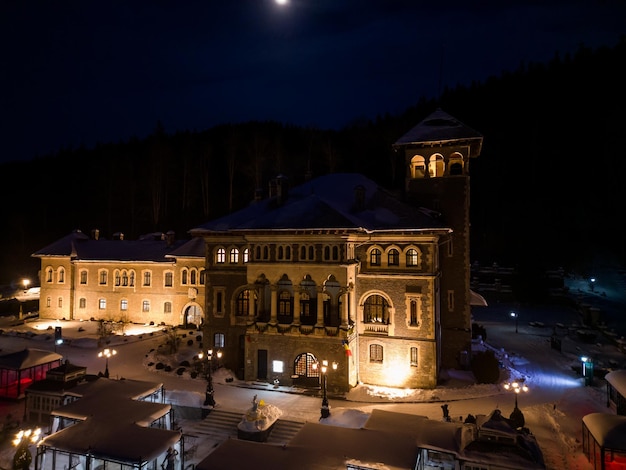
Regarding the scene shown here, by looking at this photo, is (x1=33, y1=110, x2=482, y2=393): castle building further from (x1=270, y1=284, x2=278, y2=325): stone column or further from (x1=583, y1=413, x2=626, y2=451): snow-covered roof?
(x1=583, y1=413, x2=626, y2=451): snow-covered roof

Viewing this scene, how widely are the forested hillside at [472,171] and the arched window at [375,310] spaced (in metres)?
32.5

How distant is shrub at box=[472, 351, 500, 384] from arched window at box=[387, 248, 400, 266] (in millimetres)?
9479

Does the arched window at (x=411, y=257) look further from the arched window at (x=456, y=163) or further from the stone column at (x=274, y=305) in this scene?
the stone column at (x=274, y=305)

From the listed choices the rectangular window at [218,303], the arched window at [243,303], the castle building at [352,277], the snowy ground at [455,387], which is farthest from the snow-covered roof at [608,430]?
the rectangular window at [218,303]

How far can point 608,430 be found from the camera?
16.7 meters

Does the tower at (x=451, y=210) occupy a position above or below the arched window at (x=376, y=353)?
above

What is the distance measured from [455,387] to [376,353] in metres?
5.75

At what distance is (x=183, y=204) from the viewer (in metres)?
67.7

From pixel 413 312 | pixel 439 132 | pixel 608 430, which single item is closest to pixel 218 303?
pixel 413 312

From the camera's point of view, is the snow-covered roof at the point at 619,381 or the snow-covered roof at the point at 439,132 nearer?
the snow-covered roof at the point at 619,381

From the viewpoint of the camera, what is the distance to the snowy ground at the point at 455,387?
21.2 metres

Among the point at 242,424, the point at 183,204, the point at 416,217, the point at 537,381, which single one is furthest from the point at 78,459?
the point at 183,204

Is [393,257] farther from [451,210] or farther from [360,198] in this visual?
[451,210]

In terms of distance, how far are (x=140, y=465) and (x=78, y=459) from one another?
506 cm
